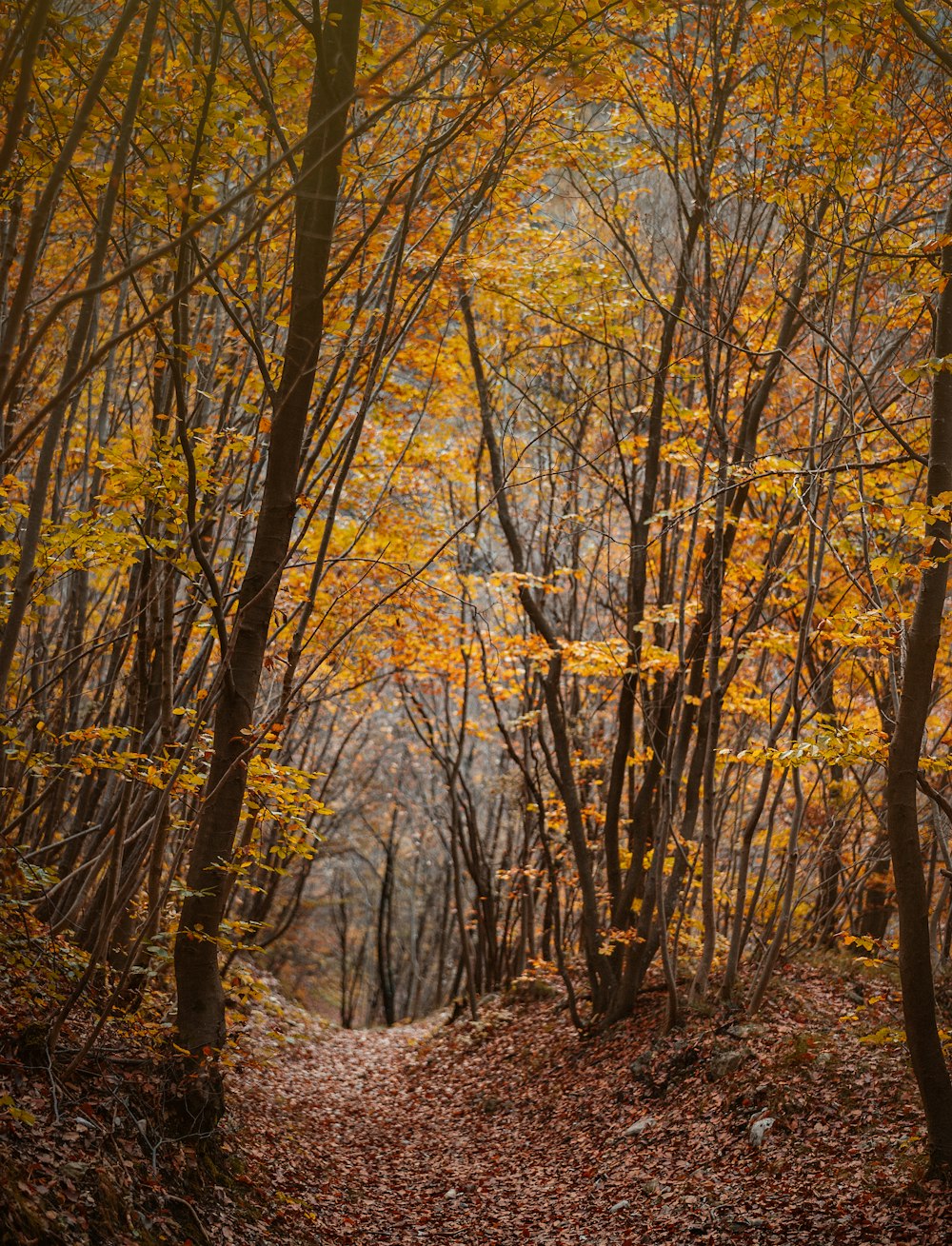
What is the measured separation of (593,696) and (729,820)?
10.3 ft

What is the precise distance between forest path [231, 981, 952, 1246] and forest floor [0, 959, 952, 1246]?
0.02 meters

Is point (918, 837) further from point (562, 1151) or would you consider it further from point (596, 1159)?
point (562, 1151)

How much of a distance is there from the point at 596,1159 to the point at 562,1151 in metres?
0.50

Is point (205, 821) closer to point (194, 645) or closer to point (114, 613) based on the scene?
point (114, 613)

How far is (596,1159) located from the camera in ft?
20.8

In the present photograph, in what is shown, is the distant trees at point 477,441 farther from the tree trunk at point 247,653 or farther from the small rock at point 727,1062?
the small rock at point 727,1062

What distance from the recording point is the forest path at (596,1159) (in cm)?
470

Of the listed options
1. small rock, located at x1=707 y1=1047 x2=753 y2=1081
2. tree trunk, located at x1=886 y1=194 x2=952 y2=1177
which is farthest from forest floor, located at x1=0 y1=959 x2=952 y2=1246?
tree trunk, located at x1=886 y1=194 x2=952 y2=1177

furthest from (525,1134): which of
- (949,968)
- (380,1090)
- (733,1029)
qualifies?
(949,968)

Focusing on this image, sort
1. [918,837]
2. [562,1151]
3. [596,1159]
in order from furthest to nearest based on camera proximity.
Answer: [562,1151] → [596,1159] → [918,837]

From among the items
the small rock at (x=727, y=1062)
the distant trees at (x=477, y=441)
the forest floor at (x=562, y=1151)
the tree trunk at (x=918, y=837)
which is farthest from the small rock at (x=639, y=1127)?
the tree trunk at (x=918, y=837)

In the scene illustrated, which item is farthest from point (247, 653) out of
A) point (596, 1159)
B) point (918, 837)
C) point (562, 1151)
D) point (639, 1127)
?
point (562, 1151)

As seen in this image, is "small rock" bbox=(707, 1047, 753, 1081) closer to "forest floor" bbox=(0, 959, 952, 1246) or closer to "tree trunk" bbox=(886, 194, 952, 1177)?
"forest floor" bbox=(0, 959, 952, 1246)

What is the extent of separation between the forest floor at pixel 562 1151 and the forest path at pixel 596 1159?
0.02 m
